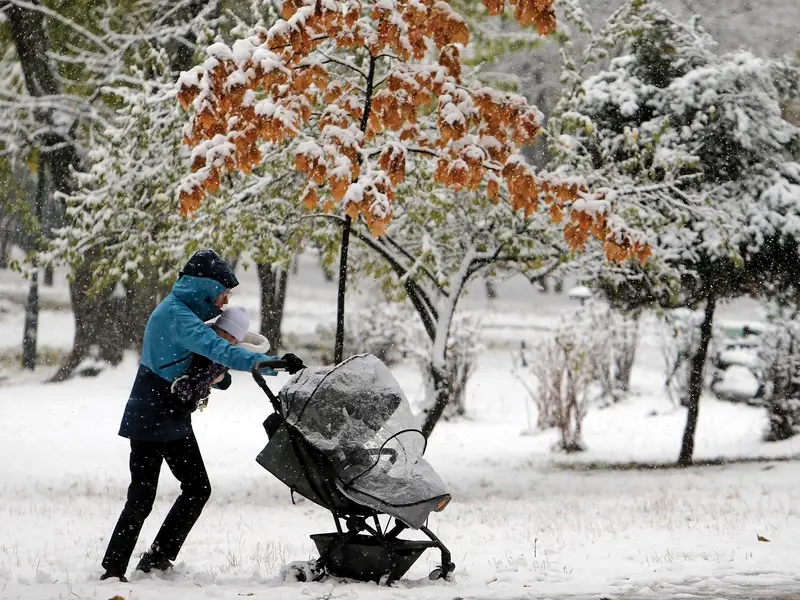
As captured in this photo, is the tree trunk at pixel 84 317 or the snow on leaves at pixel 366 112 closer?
the snow on leaves at pixel 366 112

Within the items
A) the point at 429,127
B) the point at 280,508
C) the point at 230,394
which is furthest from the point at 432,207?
the point at 230,394

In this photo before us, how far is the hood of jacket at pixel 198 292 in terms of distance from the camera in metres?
5.11

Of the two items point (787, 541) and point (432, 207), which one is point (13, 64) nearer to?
point (432, 207)

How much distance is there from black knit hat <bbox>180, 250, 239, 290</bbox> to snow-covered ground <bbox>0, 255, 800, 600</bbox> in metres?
1.61

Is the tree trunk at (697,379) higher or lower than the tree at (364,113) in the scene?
lower

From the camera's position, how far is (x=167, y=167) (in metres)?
Result: 10.4

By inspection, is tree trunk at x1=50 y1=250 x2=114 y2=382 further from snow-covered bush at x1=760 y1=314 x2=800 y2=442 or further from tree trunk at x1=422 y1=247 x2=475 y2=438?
Result: snow-covered bush at x1=760 y1=314 x2=800 y2=442

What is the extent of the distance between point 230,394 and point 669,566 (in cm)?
1590

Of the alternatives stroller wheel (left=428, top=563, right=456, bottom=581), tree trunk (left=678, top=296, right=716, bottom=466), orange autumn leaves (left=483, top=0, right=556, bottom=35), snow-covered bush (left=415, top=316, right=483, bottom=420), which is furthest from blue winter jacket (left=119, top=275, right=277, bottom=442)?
snow-covered bush (left=415, top=316, right=483, bottom=420)

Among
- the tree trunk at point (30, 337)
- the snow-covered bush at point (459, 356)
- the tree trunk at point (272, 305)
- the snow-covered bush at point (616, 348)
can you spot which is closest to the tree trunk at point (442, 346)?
the snow-covered bush at point (459, 356)

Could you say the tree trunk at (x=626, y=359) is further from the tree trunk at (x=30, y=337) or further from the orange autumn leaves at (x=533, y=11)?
the orange autumn leaves at (x=533, y=11)

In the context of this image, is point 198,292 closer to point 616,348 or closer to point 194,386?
point 194,386

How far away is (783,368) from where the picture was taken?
15.3 meters

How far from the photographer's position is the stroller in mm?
4816
